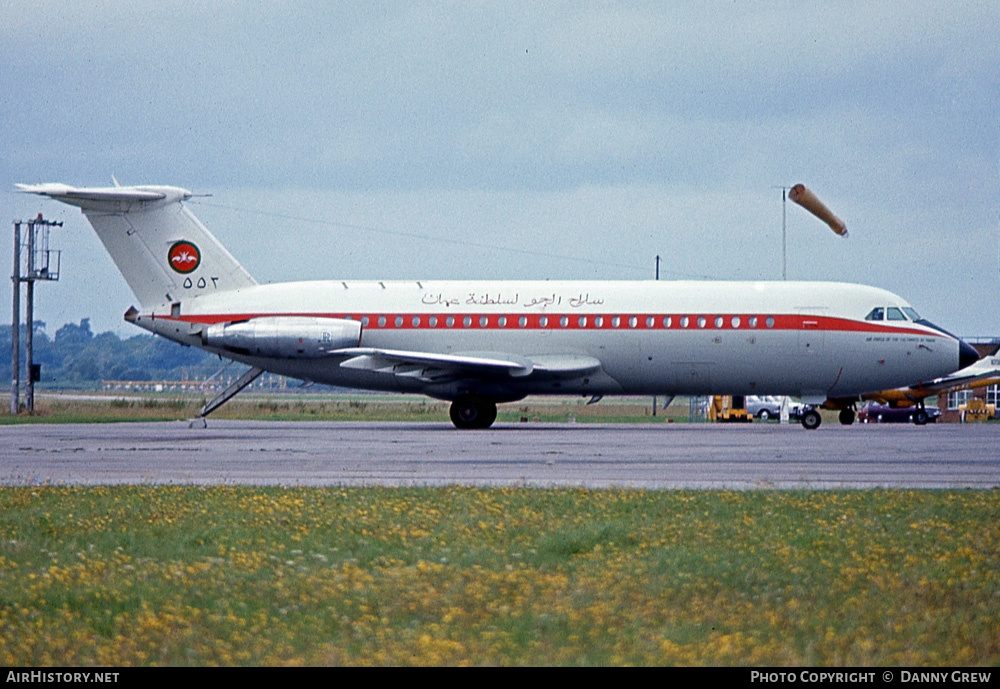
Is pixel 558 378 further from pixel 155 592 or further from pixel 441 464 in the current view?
pixel 155 592

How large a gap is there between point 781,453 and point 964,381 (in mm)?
30855

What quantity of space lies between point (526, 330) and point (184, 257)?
1041cm

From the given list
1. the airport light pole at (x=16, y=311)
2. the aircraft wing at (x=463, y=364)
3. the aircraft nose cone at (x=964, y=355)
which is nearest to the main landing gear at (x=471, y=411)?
the aircraft wing at (x=463, y=364)

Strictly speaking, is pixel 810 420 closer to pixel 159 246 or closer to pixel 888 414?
pixel 159 246

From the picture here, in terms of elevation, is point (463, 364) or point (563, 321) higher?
point (563, 321)

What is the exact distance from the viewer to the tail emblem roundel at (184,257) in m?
36.9

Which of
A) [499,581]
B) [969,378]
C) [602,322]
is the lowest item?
[499,581]

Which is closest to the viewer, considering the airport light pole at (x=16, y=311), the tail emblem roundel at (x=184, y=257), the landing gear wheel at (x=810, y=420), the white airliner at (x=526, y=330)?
the white airliner at (x=526, y=330)

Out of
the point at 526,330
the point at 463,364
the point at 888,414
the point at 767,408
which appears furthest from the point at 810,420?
the point at 767,408

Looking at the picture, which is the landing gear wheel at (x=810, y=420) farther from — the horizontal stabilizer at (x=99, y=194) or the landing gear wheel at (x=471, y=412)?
the horizontal stabilizer at (x=99, y=194)

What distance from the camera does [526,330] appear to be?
1405 inches

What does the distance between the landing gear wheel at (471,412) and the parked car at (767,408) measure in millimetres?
28138
